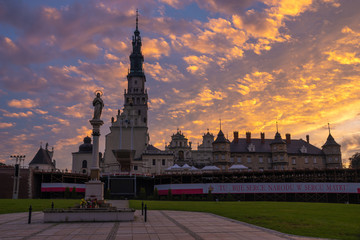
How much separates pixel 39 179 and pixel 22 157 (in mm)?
5815

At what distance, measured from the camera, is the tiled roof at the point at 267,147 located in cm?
9444

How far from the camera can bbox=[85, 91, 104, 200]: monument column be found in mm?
28033

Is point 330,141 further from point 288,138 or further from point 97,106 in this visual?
point 97,106

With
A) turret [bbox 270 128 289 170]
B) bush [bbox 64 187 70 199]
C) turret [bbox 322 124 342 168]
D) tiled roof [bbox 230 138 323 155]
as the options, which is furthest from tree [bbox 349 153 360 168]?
bush [bbox 64 187 70 199]

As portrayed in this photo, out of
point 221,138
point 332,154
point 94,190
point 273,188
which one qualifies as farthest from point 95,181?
point 332,154

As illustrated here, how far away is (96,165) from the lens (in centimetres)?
2972

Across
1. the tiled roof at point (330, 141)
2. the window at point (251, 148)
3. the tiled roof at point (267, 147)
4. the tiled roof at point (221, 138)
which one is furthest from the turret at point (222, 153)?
the tiled roof at point (330, 141)

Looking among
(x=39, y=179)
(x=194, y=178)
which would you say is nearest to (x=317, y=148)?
(x=194, y=178)

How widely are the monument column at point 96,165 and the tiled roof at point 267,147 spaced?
67.2 meters

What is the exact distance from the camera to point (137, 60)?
111 meters

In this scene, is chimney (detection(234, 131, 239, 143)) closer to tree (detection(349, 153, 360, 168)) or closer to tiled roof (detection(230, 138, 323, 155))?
tiled roof (detection(230, 138, 323, 155))

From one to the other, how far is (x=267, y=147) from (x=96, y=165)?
247ft

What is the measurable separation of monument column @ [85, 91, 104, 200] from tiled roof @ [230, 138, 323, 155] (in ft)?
220

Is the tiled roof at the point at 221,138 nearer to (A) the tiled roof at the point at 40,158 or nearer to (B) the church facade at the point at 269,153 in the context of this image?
(B) the church facade at the point at 269,153
